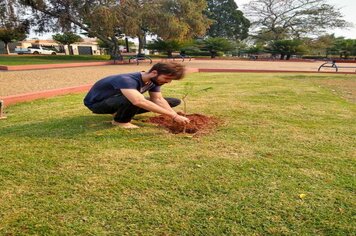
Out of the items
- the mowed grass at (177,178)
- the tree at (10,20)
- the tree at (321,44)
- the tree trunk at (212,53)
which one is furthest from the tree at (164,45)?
the mowed grass at (177,178)

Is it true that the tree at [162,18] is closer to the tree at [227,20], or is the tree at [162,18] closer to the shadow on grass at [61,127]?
the shadow on grass at [61,127]

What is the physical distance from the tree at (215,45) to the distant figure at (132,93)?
109 feet

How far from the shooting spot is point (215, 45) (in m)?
Result: 35.2

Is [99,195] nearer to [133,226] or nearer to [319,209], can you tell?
[133,226]

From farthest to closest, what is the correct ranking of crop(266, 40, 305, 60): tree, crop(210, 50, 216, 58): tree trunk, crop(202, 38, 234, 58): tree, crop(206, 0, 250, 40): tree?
crop(206, 0, 250, 40): tree < crop(210, 50, 216, 58): tree trunk < crop(202, 38, 234, 58): tree < crop(266, 40, 305, 60): tree

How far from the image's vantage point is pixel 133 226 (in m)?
1.66

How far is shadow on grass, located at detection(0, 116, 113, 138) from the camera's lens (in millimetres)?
3227

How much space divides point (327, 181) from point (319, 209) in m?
0.43

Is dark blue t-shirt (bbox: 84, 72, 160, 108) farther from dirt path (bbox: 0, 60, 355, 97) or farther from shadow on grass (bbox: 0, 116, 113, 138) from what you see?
dirt path (bbox: 0, 60, 355, 97)

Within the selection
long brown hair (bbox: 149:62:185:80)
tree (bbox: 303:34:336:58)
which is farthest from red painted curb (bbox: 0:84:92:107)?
tree (bbox: 303:34:336:58)

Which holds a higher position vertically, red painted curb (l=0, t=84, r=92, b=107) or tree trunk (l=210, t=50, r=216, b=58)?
tree trunk (l=210, t=50, r=216, b=58)

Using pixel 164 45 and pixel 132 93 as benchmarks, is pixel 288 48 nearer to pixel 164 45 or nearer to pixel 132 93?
pixel 164 45

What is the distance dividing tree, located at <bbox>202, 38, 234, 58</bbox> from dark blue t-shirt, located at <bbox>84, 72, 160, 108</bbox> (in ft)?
109

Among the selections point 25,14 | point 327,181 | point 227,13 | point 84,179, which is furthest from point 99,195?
point 227,13
